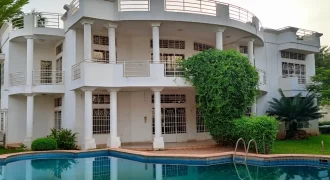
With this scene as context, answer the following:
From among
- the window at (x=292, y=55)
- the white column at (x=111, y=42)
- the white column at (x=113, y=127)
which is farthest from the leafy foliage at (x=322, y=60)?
the white column at (x=113, y=127)

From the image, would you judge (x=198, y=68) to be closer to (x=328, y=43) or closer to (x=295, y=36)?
(x=295, y=36)

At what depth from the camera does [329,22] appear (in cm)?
2233

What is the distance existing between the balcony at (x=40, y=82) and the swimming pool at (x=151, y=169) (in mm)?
4769

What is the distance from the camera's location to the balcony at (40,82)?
17.8 meters

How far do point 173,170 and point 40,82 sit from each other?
11.3 metres

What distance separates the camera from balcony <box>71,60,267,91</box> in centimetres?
1504

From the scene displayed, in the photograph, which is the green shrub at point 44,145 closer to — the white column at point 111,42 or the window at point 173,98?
the white column at point 111,42

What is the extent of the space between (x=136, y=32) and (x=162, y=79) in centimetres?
357

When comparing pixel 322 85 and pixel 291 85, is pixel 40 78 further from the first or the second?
pixel 322 85

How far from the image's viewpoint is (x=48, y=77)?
1930 centimetres

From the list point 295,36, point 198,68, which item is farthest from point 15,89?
point 295,36

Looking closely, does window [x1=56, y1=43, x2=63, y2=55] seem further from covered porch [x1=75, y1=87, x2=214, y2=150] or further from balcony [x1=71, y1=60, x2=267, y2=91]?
covered porch [x1=75, y1=87, x2=214, y2=150]

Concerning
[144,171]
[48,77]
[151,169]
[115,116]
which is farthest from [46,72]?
[144,171]

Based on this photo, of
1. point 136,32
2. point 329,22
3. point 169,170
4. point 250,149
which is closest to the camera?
point 169,170
